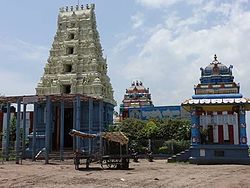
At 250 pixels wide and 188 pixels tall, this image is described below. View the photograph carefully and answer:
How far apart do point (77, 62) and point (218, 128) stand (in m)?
19.9

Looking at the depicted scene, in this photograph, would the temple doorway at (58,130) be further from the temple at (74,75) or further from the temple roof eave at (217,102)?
the temple roof eave at (217,102)

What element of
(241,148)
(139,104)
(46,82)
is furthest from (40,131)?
(139,104)

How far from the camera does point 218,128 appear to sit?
34.4 m

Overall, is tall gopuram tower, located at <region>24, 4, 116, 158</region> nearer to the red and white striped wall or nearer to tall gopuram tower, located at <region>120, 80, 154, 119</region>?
the red and white striped wall

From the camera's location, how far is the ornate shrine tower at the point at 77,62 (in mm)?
45781

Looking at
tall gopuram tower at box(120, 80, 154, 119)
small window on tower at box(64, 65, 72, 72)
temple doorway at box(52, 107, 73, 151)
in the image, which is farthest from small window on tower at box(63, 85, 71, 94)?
tall gopuram tower at box(120, 80, 154, 119)

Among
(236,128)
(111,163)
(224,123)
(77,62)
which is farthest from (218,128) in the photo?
(77,62)

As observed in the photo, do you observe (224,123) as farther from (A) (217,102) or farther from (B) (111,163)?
(B) (111,163)

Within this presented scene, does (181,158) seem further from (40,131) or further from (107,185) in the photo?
(40,131)

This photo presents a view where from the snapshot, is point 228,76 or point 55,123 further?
point 228,76

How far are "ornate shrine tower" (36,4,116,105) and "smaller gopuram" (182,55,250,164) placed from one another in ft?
52.0

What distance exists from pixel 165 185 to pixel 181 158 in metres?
15.8

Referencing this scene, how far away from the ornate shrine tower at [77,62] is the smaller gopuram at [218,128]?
15.9 metres

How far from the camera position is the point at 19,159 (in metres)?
33.4
